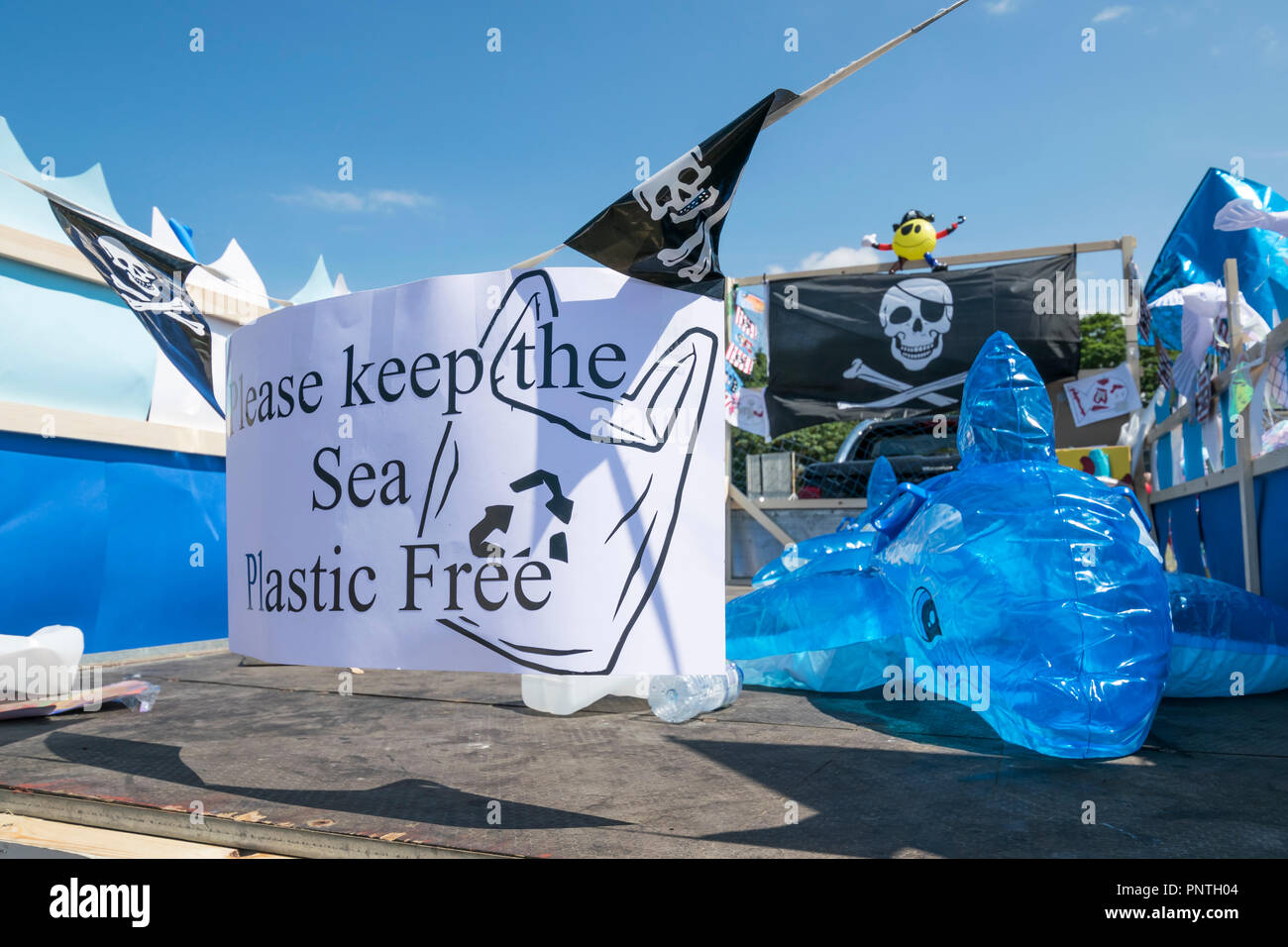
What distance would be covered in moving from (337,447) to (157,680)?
13.3ft

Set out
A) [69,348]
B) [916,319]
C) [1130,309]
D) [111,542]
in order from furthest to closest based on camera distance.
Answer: [916,319] → [1130,309] → [111,542] → [69,348]

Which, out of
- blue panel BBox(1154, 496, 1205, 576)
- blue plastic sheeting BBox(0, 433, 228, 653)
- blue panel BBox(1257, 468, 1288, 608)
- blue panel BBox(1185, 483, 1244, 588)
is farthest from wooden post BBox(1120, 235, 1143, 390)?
blue plastic sheeting BBox(0, 433, 228, 653)

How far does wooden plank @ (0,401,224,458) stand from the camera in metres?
6.57

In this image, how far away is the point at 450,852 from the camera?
2.50 metres

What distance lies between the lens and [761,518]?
8.49 m

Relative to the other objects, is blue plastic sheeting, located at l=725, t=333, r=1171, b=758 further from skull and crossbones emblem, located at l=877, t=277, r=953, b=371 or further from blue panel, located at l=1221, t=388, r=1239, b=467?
skull and crossbones emblem, located at l=877, t=277, r=953, b=371

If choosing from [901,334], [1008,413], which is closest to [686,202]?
[1008,413]

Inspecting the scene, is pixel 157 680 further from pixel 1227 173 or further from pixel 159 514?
pixel 1227 173

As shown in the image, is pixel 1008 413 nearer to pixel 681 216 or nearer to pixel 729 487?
pixel 681 216

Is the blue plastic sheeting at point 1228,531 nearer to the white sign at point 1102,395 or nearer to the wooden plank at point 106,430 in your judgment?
the white sign at point 1102,395

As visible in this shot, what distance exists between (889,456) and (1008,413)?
4.98m

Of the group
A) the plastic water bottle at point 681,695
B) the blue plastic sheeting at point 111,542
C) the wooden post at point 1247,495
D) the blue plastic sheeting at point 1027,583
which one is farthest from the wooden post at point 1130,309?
the blue plastic sheeting at point 111,542

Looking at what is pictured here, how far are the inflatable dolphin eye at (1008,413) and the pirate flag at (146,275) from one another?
11.8 ft
